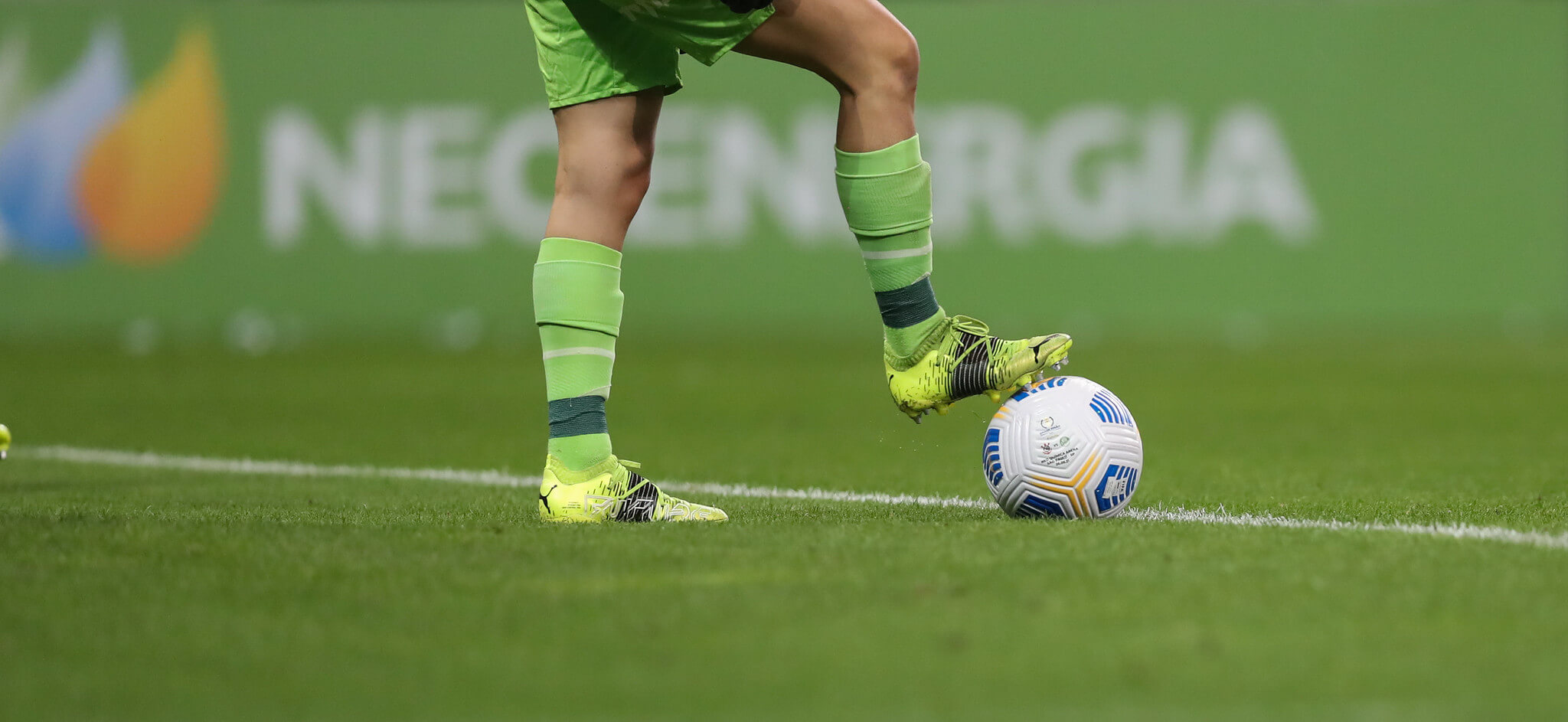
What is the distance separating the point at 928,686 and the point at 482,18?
450 inches

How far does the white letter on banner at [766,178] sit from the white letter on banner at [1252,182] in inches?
103

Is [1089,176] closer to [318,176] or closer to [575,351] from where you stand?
[318,176]

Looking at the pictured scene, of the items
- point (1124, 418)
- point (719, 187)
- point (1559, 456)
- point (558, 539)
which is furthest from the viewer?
point (719, 187)

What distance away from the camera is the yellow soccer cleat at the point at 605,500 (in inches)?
132

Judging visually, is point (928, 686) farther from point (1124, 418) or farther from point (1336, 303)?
point (1336, 303)

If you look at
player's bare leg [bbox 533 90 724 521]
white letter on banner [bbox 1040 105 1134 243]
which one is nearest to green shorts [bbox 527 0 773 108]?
player's bare leg [bbox 533 90 724 521]

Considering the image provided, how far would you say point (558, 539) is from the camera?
2.95 meters

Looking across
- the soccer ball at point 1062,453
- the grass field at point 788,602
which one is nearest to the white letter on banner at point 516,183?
the grass field at point 788,602

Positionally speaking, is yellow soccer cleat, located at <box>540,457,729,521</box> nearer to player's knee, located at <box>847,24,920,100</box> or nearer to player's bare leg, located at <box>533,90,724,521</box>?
player's bare leg, located at <box>533,90,724,521</box>

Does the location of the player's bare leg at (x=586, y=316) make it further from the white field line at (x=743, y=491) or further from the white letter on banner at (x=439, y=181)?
the white letter on banner at (x=439, y=181)

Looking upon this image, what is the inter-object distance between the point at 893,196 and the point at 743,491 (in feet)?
3.49

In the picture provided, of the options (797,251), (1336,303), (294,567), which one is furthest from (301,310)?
(294,567)

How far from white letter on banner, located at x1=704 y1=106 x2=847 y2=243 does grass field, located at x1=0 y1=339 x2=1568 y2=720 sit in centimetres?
745

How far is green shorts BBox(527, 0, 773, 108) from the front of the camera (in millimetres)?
3332
